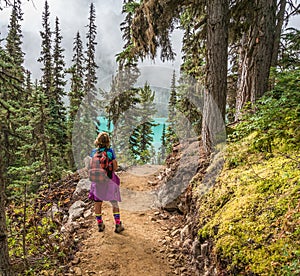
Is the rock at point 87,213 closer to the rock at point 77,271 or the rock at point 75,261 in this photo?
the rock at point 75,261

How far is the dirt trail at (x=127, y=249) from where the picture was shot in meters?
4.34

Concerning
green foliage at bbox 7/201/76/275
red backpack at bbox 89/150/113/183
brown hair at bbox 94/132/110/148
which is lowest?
green foliage at bbox 7/201/76/275

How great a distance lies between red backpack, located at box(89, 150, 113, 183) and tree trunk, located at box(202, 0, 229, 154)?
3.07m

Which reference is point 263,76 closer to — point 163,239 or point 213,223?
point 213,223

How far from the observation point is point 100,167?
5223 mm

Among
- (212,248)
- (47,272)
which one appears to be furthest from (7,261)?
(212,248)

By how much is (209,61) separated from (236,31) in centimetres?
166

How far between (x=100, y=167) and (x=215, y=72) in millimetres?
3952

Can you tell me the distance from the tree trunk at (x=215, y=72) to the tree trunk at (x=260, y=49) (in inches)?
37.1

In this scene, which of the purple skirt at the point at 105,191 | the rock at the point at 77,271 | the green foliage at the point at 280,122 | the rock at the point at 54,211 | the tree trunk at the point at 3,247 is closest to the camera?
the tree trunk at the point at 3,247

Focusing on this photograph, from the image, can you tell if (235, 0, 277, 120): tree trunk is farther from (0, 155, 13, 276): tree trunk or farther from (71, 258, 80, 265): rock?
(0, 155, 13, 276): tree trunk

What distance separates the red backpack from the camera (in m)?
5.20

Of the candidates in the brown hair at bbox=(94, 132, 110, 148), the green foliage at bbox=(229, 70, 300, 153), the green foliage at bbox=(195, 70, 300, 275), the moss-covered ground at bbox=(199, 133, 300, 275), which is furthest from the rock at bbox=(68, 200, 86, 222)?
the green foliage at bbox=(229, 70, 300, 153)

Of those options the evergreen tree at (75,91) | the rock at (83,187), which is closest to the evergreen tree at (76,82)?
the evergreen tree at (75,91)
